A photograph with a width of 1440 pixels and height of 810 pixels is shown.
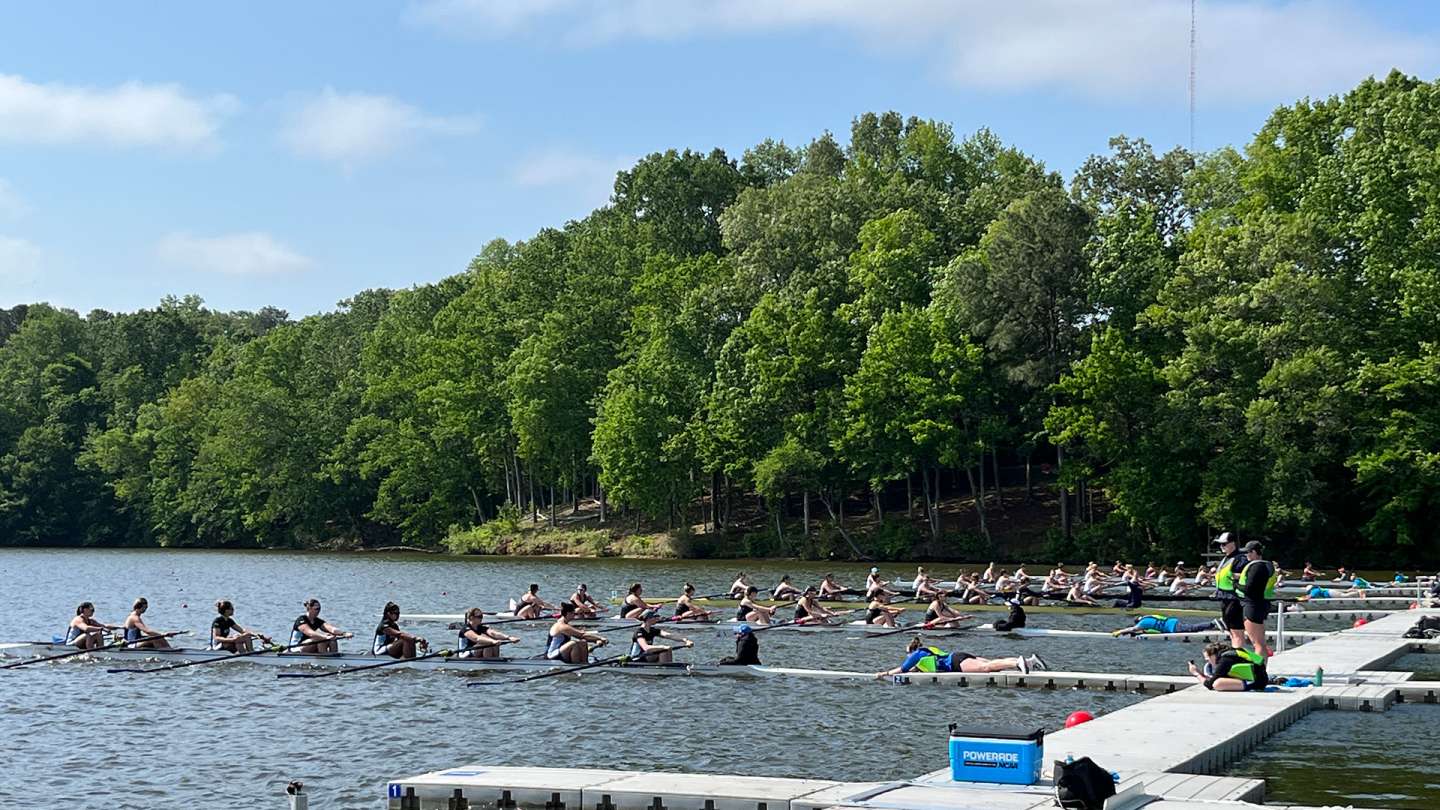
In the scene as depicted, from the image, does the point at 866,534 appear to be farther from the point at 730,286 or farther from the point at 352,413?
the point at 352,413

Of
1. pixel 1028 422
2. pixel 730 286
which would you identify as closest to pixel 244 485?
pixel 730 286

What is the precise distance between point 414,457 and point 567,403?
1234cm

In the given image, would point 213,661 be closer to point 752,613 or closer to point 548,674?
point 548,674

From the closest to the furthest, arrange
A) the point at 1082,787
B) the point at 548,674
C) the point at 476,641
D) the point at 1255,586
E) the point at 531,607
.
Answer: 1. the point at 1082,787
2. the point at 1255,586
3. the point at 548,674
4. the point at 476,641
5. the point at 531,607

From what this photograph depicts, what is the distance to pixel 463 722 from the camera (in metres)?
24.3

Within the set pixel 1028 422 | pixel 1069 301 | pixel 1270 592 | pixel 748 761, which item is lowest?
pixel 748 761

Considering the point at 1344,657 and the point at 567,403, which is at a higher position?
the point at 567,403

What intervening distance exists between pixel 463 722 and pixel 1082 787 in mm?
12619

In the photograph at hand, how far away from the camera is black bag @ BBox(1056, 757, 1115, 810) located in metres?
13.9

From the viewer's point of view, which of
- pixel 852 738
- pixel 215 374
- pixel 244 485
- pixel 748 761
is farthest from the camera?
pixel 215 374

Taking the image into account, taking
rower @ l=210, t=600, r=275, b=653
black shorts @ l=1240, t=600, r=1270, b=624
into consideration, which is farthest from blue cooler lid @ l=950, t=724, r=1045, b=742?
rower @ l=210, t=600, r=275, b=653

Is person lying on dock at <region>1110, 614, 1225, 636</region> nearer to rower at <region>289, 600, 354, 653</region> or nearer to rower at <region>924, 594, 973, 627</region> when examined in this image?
rower at <region>924, 594, 973, 627</region>

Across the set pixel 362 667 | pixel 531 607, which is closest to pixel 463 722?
pixel 362 667

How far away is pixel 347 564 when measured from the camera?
257ft
